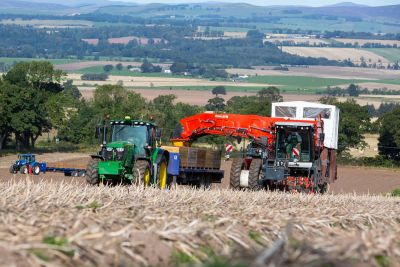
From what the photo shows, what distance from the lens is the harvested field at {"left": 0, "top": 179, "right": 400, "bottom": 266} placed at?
7090 mm

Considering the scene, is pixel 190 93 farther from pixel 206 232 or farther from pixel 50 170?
pixel 206 232

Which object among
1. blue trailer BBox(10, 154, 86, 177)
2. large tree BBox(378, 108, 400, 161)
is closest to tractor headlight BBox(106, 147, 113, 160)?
blue trailer BBox(10, 154, 86, 177)

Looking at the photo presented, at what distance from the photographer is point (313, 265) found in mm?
6652

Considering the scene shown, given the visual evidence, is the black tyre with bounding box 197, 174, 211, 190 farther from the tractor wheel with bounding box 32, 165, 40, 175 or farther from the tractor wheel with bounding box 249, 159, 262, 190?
the tractor wheel with bounding box 32, 165, 40, 175

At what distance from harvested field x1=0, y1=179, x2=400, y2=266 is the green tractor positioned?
443 inches

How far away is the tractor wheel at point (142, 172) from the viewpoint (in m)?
22.3

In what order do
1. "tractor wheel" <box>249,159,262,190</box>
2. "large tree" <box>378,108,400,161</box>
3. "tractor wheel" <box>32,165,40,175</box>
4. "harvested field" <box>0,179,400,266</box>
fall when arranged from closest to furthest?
1. "harvested field" <box>0,179,400,266</box>
2. "tractor wheel" <box>249,159,262,190</box>
3. "tractor wheel" <box>32,165,40,175</box>
4. "large tree" <box>378,108,400,161</box>

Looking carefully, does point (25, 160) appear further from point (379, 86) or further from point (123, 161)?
point (379, 86)

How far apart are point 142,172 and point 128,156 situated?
97 centimetres

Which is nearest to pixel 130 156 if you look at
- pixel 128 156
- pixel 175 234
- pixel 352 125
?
pixel 128 156

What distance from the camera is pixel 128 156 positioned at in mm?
23375

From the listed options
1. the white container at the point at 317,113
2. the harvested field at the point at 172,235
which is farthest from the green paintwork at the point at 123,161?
the harvested field at the point at 172,235

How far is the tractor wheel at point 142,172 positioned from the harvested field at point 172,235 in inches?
407

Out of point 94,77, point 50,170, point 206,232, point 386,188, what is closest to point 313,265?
point 206,232
